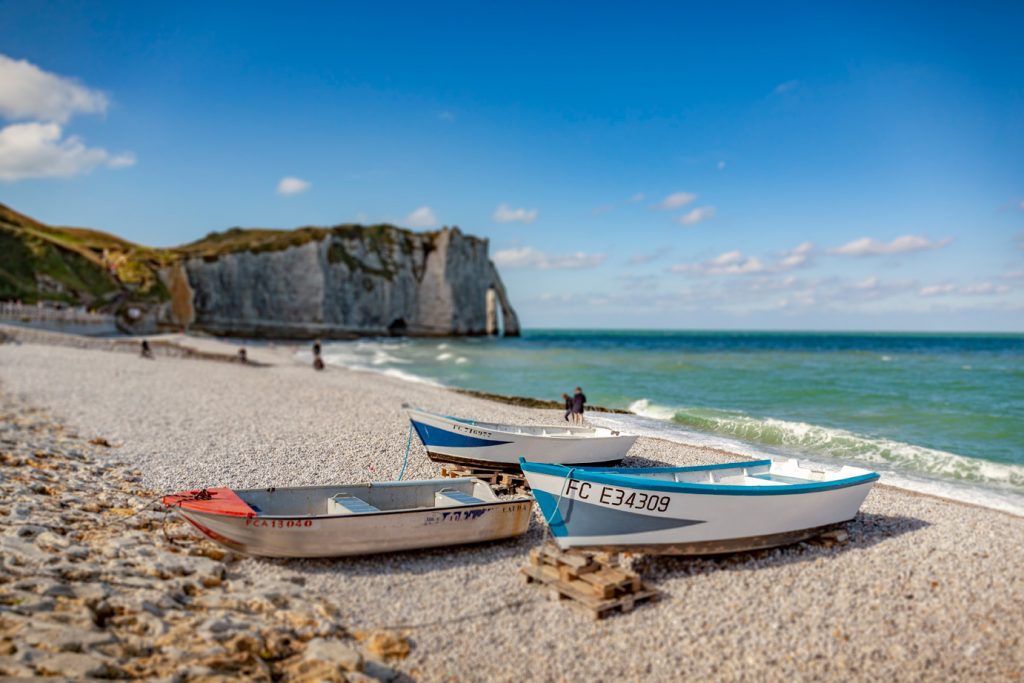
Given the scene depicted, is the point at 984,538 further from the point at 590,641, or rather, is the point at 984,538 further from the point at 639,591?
the point at 590,641

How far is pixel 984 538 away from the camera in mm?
10312

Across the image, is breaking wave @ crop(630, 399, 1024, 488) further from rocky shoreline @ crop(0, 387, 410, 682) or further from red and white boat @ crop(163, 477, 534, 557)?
rocky shoreline @ crop(0, 387, 410, 682)

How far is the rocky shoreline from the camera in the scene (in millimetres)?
5555

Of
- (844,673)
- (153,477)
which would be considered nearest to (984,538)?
(844,673)

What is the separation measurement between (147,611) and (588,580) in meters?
5.11

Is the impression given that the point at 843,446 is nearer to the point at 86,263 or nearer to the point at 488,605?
the point at 488,605

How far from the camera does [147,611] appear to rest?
6.49 m

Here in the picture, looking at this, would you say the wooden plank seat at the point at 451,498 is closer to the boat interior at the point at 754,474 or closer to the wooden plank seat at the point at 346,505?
the wooden plank seat at the point at 346,505

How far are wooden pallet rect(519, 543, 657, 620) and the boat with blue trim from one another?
15.2 ft

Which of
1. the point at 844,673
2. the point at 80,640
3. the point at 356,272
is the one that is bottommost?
the point at 844,673

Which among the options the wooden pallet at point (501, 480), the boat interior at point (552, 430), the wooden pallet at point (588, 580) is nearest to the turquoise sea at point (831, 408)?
the boat interior at point (552, 430)

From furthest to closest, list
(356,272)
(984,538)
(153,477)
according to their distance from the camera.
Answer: (356,272) → (153,477) → (984,538)

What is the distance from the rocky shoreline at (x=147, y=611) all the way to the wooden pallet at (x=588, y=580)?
2.18 meters

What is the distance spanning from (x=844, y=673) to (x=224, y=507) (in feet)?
25.7
